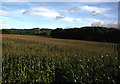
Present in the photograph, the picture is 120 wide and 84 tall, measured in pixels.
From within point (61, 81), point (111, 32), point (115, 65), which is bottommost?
point (61, 81)

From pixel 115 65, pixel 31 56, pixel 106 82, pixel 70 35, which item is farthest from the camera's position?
pixel 70 35

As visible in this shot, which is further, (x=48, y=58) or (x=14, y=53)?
(x=14, y=53)

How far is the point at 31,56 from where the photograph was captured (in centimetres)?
745

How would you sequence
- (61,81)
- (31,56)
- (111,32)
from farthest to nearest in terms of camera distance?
1. (111,32)
2. (31,56)
3. (61,81)

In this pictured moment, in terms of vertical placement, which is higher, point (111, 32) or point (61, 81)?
point (111, 32)

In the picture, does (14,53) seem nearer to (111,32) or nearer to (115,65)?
(115,65)

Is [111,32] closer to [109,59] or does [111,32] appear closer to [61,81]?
[109,59]

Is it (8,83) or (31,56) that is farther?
(31,56)

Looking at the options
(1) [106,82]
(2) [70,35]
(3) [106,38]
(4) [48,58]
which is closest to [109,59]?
(1) [106,82]

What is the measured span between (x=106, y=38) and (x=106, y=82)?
87.2ft

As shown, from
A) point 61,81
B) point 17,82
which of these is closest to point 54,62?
point 61,81

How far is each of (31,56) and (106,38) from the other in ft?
83.9

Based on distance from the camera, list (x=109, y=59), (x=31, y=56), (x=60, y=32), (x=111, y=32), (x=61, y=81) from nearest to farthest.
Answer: (x=61, y=81)
(x=109, y=59)
(x=31, y=56)
(x=111, y=32)
(x=60, y=32)

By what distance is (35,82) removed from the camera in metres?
4.54
